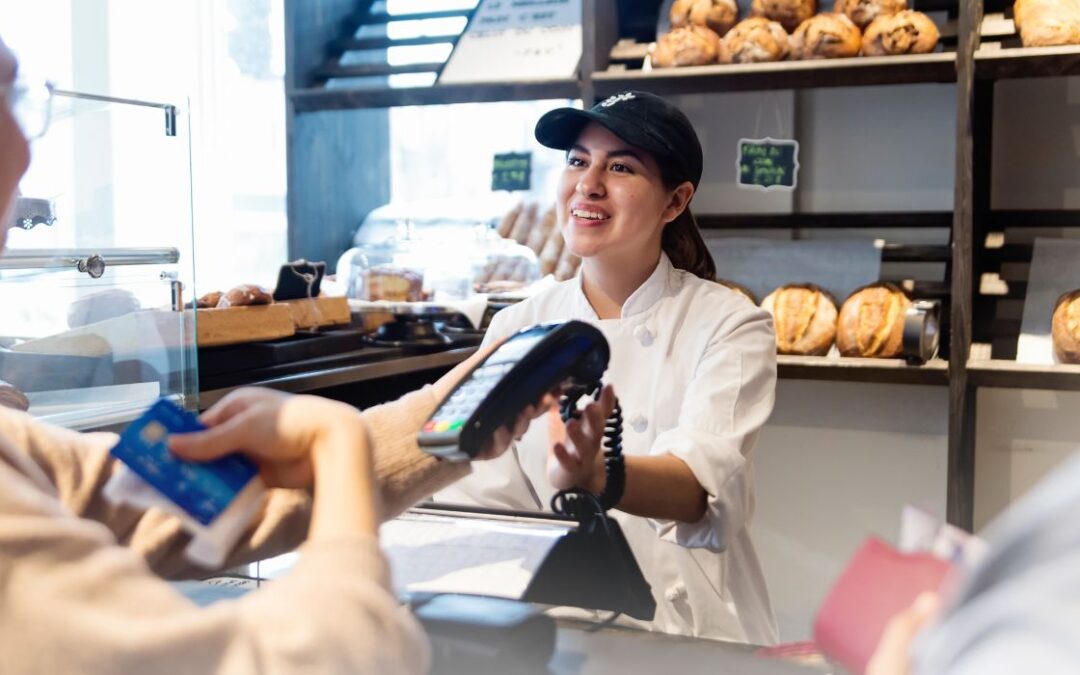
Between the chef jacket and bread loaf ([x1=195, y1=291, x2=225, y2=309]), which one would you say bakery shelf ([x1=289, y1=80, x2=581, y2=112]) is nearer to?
bread loaf ([x1=195, y1=291, x2=225, y2=309])

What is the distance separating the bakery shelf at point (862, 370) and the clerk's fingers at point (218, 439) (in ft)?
6.97

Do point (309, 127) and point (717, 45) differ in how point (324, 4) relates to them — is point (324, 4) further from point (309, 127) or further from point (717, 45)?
point (717, 45)

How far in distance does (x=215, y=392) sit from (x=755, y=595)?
1.01 m

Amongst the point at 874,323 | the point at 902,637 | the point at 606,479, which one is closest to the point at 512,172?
the point at 874,323

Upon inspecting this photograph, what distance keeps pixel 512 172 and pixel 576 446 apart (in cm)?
205

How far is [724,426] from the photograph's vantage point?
1608 mm

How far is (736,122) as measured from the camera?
3.14 metres

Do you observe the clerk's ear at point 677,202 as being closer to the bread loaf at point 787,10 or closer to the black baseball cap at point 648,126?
the black baseball cap at point 648,126

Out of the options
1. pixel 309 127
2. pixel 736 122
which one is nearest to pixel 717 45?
pixel 736 122

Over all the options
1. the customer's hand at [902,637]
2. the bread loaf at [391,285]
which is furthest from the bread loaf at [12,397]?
the bread loaf at [391,285]

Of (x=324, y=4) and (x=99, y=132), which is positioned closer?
(x=99, y=132)

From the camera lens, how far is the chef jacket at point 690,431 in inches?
61.9

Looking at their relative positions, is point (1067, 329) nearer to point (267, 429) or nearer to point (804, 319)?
point (804, 319)

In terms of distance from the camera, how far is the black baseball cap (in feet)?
5.72
